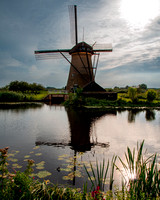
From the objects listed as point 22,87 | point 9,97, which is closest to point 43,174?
point 9,97

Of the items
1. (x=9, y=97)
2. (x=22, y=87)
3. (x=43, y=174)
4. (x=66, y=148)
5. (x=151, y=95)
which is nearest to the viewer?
(x=43, y=174)

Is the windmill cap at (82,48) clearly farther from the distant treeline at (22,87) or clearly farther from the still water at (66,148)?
the distant treeline at (22,87)

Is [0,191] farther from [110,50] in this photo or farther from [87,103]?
[110,50]

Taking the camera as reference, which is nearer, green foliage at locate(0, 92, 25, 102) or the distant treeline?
green foliage at locate(0, 92, 25, 102)

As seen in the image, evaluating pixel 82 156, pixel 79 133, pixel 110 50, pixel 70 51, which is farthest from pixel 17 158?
pixel 110 50

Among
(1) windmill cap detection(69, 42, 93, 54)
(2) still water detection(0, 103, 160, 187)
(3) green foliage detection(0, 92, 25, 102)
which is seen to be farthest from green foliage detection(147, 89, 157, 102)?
(3) green foliage detection(0, 92, 25, 102)

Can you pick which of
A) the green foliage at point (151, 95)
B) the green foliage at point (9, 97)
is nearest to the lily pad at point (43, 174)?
the green foliage at point (151, 95)

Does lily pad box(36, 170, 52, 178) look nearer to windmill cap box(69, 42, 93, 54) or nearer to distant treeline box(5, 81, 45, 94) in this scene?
windmill cap box(69, 42, 93, 54)

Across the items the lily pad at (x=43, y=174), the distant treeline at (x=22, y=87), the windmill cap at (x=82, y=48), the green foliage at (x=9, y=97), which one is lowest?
the lily pad at (x=43, y=174)

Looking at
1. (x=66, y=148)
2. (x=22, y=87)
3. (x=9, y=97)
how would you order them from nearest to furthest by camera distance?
Result: (x=66, y=148) → (x=9, y=97) → (x=22, y=87)

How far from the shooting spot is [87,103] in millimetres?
21266

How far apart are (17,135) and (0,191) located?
5427 mm

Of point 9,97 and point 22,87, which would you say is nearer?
point 9,97

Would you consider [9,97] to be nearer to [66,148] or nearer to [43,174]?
[66,148]
